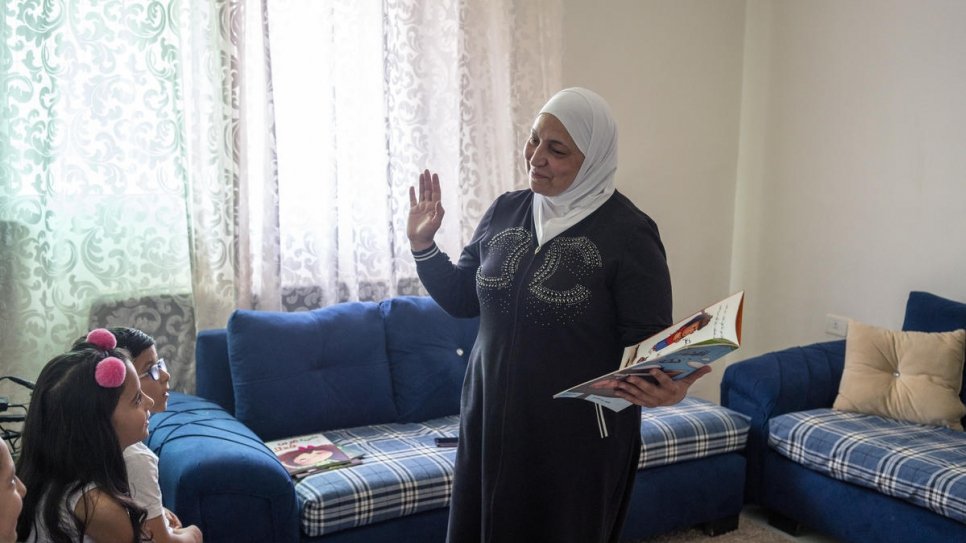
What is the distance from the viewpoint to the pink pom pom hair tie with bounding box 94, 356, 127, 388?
1.58 meters

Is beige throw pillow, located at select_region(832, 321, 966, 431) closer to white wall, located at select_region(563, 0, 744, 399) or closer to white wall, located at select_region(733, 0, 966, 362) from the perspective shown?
white wall, located at select_region(733, 0, 966, 362)

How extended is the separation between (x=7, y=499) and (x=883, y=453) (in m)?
2.44

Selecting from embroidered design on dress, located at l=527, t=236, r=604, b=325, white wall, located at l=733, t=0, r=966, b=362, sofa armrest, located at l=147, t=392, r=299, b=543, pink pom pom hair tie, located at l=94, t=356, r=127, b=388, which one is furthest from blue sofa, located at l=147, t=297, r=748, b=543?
white wall, located at l=733, t=0, r=966, b=362

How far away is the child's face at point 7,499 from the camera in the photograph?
1.24 m

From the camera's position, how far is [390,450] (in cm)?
254

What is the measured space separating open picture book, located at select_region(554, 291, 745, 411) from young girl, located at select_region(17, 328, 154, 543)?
2.88ft

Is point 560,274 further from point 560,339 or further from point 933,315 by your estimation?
point 933,315

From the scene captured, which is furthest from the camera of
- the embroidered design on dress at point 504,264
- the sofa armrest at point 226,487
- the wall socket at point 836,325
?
the wall socket at point 836,325

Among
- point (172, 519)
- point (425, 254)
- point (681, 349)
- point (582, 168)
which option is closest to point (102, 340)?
point (172, 519)

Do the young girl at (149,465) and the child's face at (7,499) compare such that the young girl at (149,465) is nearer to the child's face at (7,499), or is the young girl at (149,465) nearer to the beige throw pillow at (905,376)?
the child's face at (7,499)

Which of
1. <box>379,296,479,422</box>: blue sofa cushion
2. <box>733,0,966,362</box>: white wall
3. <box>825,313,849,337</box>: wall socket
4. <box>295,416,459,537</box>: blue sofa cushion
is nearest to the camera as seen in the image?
<box>295,416,459,537</box>: blue sofa cushion

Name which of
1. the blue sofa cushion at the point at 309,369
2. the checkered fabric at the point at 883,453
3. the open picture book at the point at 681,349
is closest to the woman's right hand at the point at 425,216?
the open picture book at the point at 681,349

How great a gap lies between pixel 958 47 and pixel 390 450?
2.64m

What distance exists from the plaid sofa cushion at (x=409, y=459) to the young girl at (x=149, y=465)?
45cm
